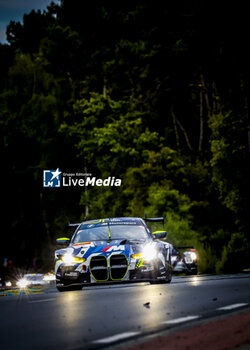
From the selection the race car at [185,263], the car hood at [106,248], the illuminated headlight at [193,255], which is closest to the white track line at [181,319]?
the car hood at [106,248]

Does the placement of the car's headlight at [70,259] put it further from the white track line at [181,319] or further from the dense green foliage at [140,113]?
the dense green foliage at [140,113]

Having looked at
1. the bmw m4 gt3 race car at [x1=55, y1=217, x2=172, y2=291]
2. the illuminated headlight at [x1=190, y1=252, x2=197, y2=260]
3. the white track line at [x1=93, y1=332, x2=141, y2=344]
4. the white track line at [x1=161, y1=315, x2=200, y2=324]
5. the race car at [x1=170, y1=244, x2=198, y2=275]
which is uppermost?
the illuminated headlight at [x1=190, y1=252, x2=197, y2=260]

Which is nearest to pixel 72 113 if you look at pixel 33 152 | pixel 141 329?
pixel 33 152

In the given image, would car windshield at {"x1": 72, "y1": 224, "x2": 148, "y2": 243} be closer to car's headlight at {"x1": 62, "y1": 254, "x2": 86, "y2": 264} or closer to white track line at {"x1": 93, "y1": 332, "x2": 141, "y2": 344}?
car's headlight at {"x1": 62, "y1": 254, "x2": 86, "y2": 264}

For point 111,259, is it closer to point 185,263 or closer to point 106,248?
point 106,248

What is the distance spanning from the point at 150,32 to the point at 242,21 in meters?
9.37

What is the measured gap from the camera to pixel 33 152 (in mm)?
65188

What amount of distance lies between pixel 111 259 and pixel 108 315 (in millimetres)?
6571

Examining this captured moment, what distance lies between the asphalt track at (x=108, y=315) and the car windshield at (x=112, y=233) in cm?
313

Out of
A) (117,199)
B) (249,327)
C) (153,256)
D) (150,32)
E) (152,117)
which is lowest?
(249,327)

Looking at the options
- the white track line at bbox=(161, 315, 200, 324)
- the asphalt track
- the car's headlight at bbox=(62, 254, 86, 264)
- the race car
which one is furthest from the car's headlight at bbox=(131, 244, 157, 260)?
the race car

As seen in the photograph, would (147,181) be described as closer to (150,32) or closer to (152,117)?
(152,117)

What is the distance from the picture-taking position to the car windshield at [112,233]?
19.2 meters

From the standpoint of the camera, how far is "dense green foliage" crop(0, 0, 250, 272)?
4628 cm
